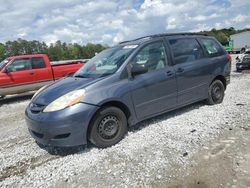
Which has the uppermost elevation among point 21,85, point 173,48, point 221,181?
point 173,48

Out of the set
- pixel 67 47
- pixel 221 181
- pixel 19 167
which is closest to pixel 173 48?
pixel 221 181

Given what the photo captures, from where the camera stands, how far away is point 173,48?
5.79 meters

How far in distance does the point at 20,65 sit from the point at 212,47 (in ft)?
25.5

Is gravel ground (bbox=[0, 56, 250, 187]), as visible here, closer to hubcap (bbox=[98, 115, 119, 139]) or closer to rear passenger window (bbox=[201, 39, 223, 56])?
hubcap (bbox=[98, 115, 119, 139])

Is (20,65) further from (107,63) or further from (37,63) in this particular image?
(107,63)

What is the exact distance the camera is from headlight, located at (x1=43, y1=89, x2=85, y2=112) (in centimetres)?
428

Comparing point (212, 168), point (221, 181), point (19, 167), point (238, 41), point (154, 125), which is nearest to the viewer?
point (221, 181)

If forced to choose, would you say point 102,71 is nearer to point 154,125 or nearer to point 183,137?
point 154,125

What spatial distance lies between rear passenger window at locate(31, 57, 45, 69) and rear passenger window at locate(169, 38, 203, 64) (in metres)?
7.24

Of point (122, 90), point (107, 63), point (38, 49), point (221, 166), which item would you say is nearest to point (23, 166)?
point (122, 90)

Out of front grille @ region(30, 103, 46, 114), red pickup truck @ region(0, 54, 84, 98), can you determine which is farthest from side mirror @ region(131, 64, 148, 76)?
red pickup truck @ region(0, 54, 84, 98)

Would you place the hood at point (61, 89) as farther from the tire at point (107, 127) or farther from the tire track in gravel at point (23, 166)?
the tire track in gravel at point (23, 166)

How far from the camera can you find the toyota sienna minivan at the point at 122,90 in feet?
14.1

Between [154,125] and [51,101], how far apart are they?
2182mm
